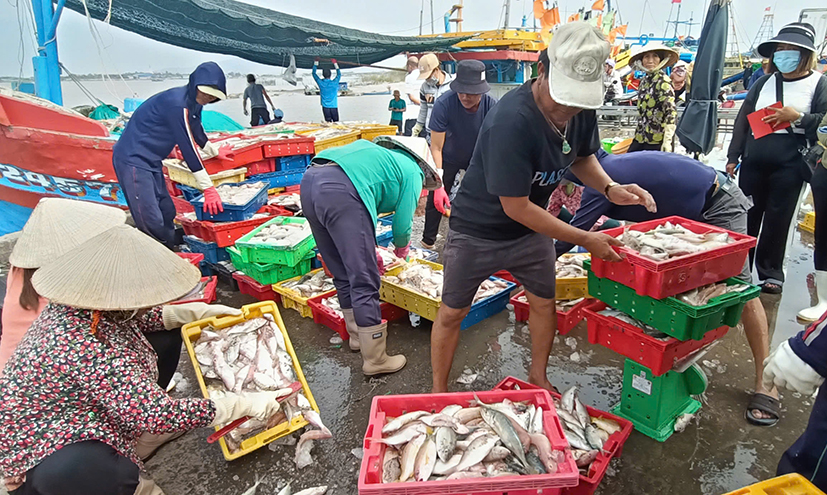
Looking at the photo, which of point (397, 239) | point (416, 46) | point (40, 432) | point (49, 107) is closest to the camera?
point (40, 432)

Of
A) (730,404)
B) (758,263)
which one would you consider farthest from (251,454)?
(758,263)

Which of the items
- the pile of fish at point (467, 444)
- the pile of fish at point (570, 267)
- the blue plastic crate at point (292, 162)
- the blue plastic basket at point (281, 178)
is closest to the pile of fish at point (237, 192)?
the blue plastic basket at point (281, 178)

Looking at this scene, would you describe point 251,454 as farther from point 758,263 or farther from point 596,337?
point 758,263

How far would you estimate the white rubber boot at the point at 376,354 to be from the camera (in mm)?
3414

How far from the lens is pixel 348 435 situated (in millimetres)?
2959

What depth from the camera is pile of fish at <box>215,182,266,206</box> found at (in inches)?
219

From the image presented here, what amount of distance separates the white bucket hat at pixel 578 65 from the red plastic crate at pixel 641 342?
1216 millimetres

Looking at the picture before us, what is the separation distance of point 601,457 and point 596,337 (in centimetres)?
70

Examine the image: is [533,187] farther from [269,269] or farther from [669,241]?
[269,269]

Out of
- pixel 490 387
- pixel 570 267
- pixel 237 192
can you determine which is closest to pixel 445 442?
pixel 490 387

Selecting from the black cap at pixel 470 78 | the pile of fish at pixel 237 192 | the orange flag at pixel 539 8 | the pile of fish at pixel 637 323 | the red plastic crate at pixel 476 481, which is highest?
the orange flag at pixel 539 8

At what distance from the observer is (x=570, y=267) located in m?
4.31

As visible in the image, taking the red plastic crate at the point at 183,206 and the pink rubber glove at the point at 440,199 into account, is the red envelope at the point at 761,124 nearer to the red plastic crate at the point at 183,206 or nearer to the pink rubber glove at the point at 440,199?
the pink rubber glove at the point at 440,199

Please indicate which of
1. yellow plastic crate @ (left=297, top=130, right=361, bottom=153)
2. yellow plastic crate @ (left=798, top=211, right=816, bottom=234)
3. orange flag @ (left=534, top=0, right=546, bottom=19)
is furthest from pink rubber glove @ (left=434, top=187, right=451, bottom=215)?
orange flag @ (left=534, top=0, right=546, bottom=19)
